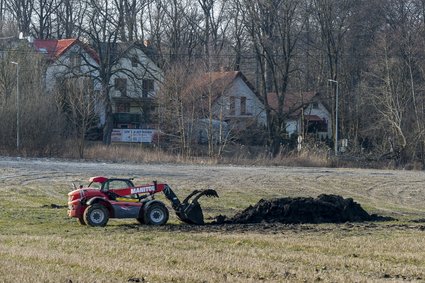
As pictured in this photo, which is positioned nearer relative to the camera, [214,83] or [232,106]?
[214,83]

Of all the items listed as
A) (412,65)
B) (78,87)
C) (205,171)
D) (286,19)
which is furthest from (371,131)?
(205,171)

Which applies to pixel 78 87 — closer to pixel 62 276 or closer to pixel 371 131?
pixel 371 131

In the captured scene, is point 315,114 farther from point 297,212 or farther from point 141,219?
point 141,219

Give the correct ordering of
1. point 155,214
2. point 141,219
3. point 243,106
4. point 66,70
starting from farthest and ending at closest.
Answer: point 243,106, point 66,70, point 141,219, point 155,214

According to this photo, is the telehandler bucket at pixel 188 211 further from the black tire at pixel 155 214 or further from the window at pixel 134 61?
the window at pixel 134 61

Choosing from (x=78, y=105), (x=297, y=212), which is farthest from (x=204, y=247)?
(x=78, y=105)

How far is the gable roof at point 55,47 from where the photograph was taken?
7512cm

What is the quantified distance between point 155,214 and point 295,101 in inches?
2263

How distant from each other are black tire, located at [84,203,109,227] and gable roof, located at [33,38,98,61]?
2058 inches

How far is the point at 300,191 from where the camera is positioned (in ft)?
123

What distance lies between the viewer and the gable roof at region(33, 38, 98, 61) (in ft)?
246

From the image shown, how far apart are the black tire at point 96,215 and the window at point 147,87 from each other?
5293cm

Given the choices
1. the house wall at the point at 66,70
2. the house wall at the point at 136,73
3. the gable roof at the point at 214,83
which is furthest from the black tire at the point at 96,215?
the house wall at the point at 136,73

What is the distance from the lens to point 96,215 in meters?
21.9
